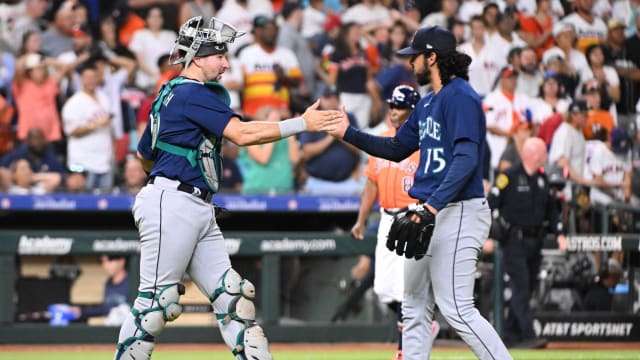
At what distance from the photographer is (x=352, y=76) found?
14453mm

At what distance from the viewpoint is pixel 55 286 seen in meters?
12.2

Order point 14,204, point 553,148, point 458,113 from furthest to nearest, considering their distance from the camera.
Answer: point 553,148 → point 14,204 → point 458,113

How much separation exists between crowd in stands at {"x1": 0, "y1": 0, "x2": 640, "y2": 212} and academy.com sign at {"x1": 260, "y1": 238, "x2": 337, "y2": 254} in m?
1.29

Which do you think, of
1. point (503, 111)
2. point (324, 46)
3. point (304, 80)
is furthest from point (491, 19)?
point (304, 80)

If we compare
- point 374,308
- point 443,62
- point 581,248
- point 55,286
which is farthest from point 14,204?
point 443,62

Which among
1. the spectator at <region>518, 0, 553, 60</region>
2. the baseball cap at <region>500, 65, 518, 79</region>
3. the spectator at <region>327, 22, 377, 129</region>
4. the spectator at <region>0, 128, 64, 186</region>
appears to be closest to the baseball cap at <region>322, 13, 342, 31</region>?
the spectator at <region>327, 22, 377, 129</region>

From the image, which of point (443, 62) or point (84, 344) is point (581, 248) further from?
point (443, 62)

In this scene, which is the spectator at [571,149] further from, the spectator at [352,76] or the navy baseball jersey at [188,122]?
the navy baseball jersey at [188,122]

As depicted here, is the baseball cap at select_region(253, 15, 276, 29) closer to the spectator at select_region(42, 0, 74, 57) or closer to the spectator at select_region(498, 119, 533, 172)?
the spectator at select_region(42, 0, 74, 57)

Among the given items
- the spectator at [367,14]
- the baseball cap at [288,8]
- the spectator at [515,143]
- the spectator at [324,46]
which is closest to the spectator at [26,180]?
the spectator at [324,46]

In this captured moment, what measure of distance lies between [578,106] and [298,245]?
4.41 meters

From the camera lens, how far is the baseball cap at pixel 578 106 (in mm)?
14383

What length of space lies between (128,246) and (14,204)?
5.63 feet

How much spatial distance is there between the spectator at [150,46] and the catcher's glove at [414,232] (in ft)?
27.2
